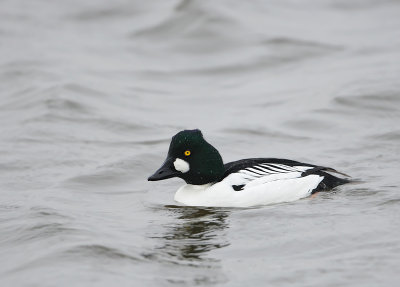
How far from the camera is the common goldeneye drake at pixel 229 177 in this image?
9.64 m

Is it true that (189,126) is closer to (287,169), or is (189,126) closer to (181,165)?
(181,165)

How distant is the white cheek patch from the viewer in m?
9.79

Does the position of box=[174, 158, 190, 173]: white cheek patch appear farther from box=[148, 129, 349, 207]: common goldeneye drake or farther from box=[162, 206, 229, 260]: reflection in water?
box=[162, 206, 229, 260]: reflection in water

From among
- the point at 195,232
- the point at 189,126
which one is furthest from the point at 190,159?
the point at 189,126

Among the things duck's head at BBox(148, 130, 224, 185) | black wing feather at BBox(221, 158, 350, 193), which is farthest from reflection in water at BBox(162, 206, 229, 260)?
black wing feather at BBox(221, 158, 350, 193)

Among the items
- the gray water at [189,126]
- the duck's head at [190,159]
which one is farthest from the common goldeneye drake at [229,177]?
the gray water at [189,126]

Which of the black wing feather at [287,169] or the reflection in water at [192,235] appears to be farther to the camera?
the black wing feather at [287,169]

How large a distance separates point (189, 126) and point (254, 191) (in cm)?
473

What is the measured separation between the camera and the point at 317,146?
1266cm

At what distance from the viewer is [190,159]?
982 centimetres

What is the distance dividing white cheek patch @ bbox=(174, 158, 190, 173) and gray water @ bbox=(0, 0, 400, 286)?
0.46m

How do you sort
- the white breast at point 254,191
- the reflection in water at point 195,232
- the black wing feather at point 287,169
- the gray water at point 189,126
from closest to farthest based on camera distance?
the gray water at point 189,126, the reflection in water at point 195,232, the white breast at point 254,191, the black wing feather at point 287,169

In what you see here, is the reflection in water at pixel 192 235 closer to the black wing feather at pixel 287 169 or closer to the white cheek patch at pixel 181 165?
the white cheek patch at pixel 181 165

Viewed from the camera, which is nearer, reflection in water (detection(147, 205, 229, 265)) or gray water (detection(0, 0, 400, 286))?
gray water (detection(0, 0, 400, 286))
